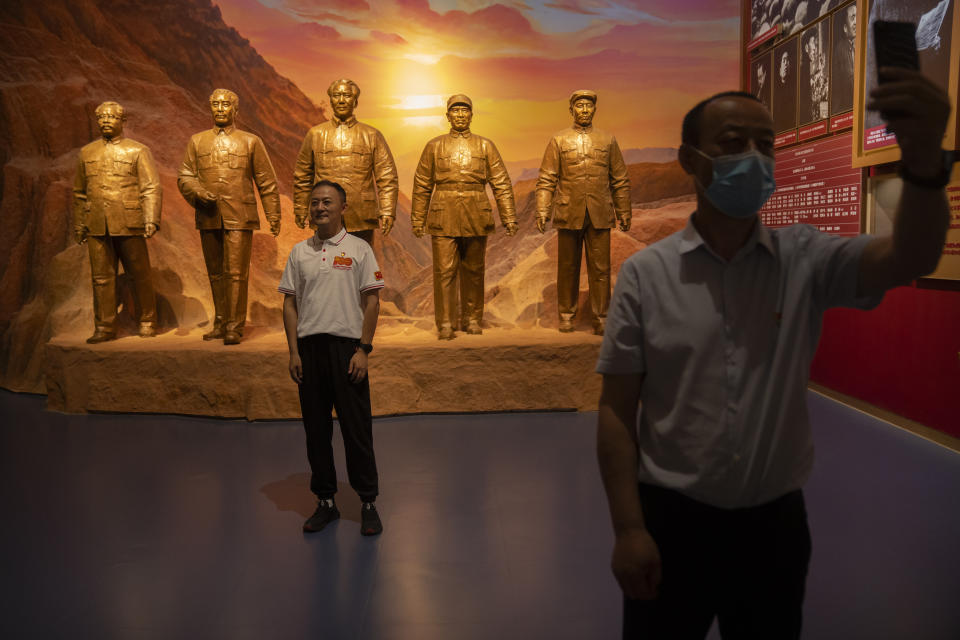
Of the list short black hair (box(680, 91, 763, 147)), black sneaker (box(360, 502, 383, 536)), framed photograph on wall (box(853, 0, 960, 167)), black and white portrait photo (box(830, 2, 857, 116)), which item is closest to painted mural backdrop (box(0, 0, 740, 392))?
black and white portrait photo (box(830, 2, 857, 116))

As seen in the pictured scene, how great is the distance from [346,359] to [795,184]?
507cm

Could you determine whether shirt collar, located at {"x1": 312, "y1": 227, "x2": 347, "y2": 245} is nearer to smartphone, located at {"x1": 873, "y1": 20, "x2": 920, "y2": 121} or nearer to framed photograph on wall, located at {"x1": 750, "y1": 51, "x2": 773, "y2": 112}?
smartphone, located at {"x1": 873, "y1": 20, "x2": 920, "y2": 121}

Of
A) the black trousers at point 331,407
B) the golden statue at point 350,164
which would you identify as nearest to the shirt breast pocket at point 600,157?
the golden statue at point 350,164

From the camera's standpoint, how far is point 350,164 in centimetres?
598

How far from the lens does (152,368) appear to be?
19.0ft

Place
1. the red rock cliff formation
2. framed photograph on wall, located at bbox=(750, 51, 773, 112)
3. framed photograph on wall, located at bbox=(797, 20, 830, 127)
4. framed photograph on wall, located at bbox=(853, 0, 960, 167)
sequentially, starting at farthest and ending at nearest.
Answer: the red rock cliff formation < framed photograph on wall, located at bbox=(750, 51, 773, 112) < framed photograph on wall, located at bbox=(797, 20, 830, 127) < framed photograph on wall, located at bbox=(853, 0, 960, 167)

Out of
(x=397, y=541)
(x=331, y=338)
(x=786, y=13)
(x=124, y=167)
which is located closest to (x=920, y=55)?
(x=786, y=13)

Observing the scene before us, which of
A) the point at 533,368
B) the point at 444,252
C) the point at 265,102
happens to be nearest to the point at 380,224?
the point at 444,252

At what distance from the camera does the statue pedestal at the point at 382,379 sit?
5691 mm

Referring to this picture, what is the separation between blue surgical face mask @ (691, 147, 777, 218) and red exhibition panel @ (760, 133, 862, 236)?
4.60 metres

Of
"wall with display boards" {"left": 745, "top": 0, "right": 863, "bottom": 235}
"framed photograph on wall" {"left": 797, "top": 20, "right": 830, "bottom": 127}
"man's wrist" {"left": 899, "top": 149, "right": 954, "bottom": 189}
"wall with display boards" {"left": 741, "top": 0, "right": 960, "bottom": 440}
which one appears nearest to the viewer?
"man's wrist" {"left": 899, "top": 149, "right": 954, "bottom": 189}

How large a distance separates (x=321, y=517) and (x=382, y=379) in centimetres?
227

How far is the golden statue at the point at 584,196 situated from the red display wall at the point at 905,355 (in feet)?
6.93

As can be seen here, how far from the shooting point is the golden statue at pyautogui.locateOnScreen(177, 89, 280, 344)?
6.07 m
